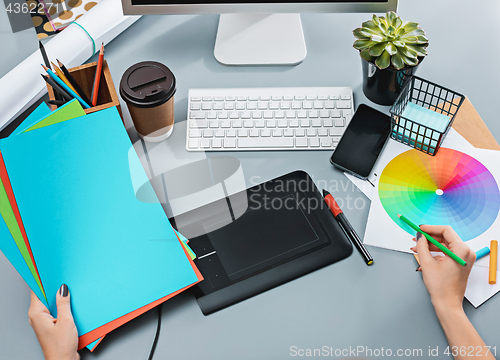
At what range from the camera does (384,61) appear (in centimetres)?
75

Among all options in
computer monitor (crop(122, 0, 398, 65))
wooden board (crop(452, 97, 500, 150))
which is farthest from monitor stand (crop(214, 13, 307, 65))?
wooden board (crop(452, 97, 500, 150))

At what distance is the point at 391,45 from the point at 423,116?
0.16 m

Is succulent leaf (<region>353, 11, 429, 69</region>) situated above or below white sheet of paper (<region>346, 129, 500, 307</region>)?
above

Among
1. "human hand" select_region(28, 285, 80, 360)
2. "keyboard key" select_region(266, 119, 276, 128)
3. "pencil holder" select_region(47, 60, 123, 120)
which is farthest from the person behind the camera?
"keyboard key" select_region(266, 119, 276, 128)

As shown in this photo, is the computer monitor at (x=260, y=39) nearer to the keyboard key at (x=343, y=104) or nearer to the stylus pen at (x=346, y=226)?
the keyboard key at (x=343, y=104)

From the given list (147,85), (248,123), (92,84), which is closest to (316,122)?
(248,123)

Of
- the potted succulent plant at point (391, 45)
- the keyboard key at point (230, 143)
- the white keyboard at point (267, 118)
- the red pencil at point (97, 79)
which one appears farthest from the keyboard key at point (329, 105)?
the red pencil at point (97, 79)

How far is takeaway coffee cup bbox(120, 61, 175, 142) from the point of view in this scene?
0.73 metres

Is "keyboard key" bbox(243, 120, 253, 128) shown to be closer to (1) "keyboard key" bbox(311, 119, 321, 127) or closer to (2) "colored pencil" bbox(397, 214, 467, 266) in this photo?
(1) "keyboard key" bbox(311, 119, 321, 127)

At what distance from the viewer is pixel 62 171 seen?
0.69 metres

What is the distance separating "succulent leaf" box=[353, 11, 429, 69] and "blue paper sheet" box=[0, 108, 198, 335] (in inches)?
19.1

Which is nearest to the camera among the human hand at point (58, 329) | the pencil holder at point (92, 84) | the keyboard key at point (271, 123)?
the human hand at point (58, 329)

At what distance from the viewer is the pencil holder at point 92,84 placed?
2.36 ft

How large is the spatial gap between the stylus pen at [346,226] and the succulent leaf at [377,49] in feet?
0.90
